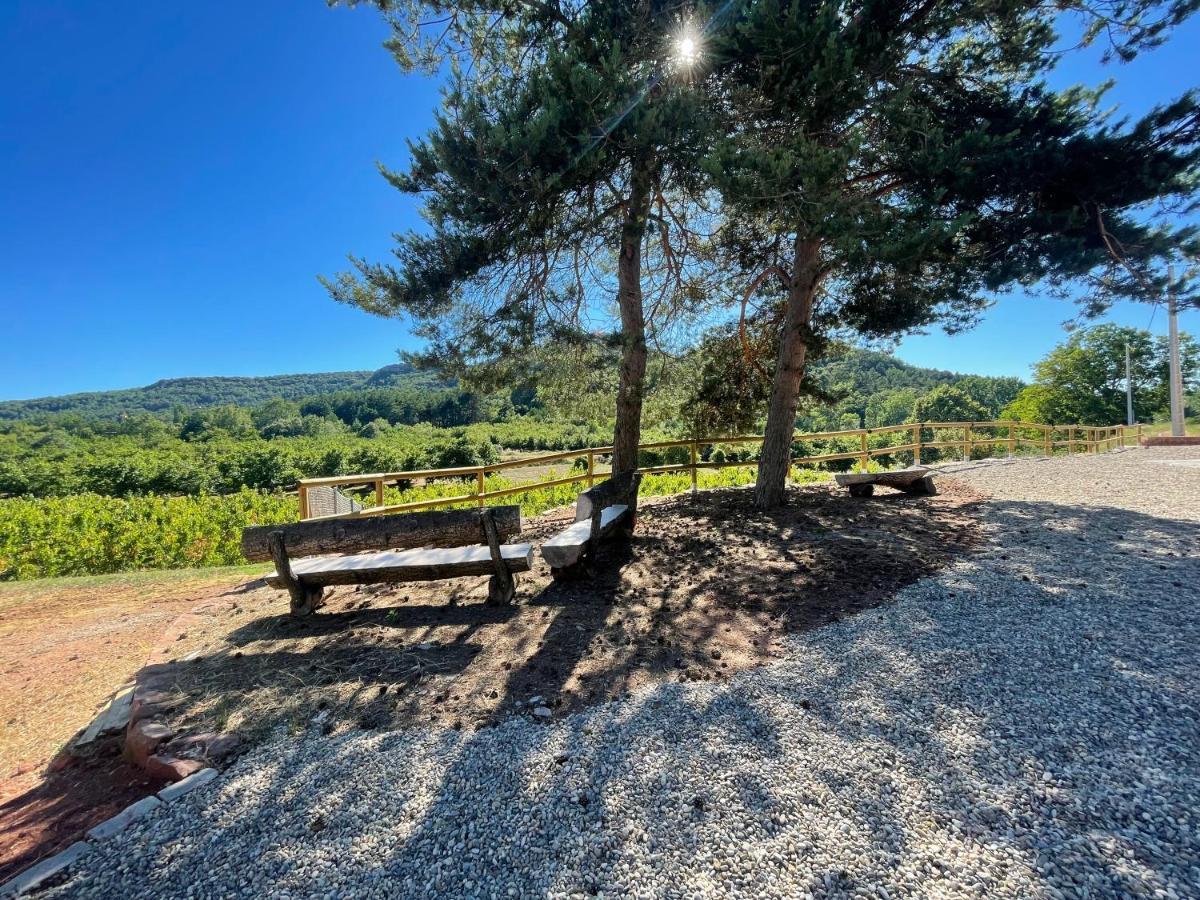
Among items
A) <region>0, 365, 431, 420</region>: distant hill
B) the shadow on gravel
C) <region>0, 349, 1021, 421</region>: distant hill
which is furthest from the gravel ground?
<region>0, 365, 431, 420</region>: distant hill

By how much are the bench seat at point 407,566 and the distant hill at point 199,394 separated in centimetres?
12733

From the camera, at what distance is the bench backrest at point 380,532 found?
3.79 m

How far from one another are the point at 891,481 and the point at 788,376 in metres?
2.20

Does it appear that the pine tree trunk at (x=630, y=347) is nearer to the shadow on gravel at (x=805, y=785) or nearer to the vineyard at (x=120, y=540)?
the vineyard at (x=120, y=540)

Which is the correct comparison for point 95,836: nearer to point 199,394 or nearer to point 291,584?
point 291,584

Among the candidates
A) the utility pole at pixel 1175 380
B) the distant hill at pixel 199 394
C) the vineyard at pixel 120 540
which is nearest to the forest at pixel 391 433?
the vineyard at pixel 120 540

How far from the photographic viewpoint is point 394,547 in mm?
3900

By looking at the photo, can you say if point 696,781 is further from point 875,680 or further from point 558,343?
point 558,343

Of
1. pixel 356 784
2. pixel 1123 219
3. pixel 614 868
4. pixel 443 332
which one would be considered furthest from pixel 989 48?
pixel 356 784

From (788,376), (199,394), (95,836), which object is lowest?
(95,836)

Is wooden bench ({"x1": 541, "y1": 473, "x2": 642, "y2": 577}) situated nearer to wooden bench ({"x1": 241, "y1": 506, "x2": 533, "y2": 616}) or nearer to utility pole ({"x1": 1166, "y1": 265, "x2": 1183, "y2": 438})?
wooden bench ({"x1": 241, "y1": 506, "x2": 533, "y2": 616})

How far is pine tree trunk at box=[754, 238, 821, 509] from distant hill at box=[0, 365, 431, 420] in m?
126

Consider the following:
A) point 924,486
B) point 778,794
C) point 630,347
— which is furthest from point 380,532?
point 924,486

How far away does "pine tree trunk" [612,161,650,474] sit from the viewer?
6.20 meters
